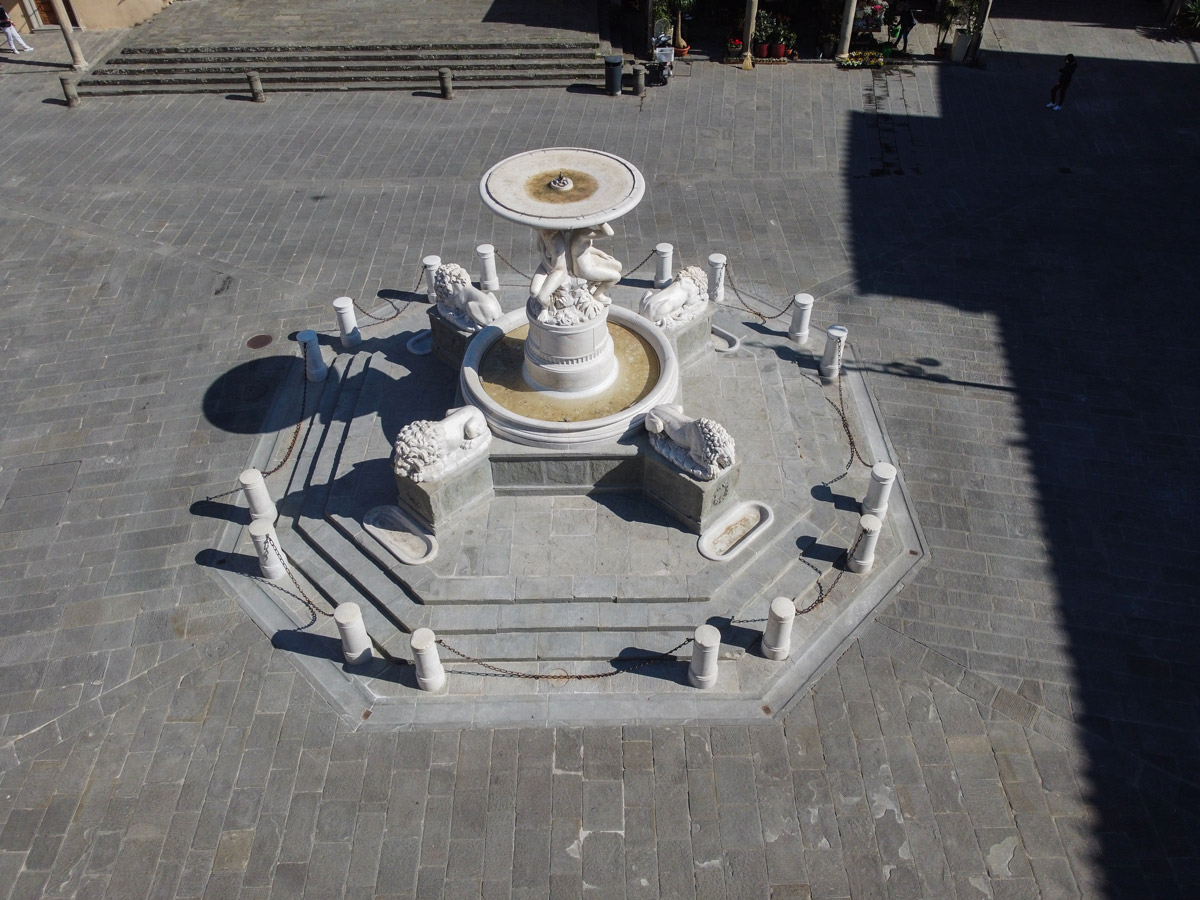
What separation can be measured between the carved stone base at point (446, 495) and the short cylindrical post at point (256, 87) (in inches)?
619

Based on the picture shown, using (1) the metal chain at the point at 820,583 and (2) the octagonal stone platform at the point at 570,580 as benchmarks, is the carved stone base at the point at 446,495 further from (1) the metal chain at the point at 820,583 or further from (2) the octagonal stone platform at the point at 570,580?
(1) the metal chain at the point at 820,583

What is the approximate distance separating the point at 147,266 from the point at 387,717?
11.4m

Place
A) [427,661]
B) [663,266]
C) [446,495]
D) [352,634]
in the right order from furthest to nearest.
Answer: [663,266], [446,495], [352,634], [427,661]

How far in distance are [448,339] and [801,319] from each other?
572 centimetres

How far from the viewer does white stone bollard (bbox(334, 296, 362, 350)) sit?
14.1 meters

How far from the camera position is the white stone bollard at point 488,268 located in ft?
49.5

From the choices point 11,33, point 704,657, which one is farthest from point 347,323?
point 11,33

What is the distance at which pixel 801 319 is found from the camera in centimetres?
1410

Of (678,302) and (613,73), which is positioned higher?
(678,302)

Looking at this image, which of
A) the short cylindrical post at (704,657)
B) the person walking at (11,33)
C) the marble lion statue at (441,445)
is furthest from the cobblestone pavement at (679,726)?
the person walking at (11,33)

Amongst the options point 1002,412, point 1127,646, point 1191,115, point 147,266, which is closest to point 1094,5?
point 1191,115

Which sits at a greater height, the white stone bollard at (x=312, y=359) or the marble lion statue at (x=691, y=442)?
the marble lion statue at (x=691, y=442)

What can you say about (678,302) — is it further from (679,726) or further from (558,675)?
(679,726)

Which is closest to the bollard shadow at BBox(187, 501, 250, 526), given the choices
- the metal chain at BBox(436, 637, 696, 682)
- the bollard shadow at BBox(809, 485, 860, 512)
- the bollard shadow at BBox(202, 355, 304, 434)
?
the bollard shadow at BBox(202, 355, 304, 434)
